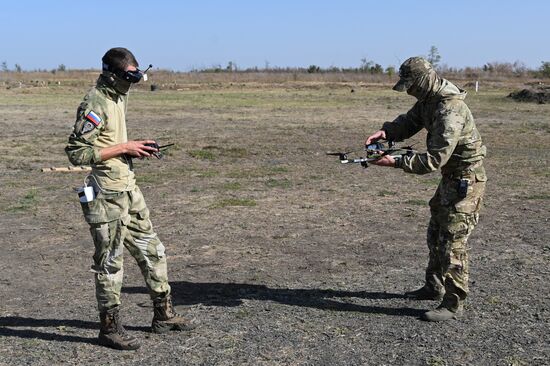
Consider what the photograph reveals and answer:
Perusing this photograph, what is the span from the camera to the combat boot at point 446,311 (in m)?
5.62

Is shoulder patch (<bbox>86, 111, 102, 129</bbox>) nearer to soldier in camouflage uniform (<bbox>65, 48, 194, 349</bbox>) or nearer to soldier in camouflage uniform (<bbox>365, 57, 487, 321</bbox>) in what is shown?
soldier in camouflage uniform (<bbox>65, 48, 194, 349</bbox>)

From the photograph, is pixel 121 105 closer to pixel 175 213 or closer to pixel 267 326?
pixel 267 326

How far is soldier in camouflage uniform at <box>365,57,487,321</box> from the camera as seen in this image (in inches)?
213

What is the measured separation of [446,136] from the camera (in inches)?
212

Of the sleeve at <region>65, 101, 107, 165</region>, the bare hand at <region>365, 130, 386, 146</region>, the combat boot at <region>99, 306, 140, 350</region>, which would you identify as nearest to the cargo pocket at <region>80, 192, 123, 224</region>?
the sleeve at <region>65, 101, 107, 165</region>

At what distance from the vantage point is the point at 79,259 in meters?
7.64

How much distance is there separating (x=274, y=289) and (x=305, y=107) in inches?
1026

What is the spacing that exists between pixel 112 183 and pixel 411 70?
2533 millimetres

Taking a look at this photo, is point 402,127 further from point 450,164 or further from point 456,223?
point 456,223

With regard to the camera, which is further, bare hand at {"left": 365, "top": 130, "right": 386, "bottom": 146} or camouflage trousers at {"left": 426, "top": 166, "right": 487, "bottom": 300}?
bare hand at {"left": 365, "top": 130, "right": 386, "bottom": 146}

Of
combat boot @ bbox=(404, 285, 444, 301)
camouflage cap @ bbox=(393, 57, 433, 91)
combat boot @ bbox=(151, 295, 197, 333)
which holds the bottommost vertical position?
combat boot @ bbox=(404, 285, 444, 301)

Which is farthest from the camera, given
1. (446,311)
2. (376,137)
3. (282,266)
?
(282,266)

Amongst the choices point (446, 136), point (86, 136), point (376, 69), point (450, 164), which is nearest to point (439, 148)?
point (446, 136)

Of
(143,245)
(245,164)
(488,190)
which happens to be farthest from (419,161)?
(245,164)
